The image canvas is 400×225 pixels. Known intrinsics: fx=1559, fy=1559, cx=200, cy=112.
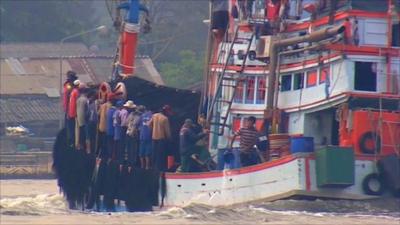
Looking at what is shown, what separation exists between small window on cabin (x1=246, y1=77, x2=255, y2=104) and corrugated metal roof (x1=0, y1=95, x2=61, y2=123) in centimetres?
3012

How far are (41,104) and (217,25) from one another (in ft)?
98.1

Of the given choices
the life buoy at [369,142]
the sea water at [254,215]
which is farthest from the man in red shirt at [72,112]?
the life buoy at [369,142]

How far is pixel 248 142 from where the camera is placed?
104 ft

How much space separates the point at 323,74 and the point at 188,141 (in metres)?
3.50

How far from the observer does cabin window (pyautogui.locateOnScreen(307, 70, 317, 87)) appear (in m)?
31.7

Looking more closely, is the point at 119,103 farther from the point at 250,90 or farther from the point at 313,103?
the point at 313,103

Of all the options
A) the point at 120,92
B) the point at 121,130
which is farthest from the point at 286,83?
the point at 120,92

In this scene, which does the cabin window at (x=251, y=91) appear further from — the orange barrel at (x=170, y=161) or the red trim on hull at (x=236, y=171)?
the red trim on hull at (x=236, y=171)

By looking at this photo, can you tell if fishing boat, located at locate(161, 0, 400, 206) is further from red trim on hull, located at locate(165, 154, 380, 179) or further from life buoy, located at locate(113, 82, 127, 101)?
life buoy, located at locate(113, 82, 127, 101)

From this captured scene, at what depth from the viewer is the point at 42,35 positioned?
77062 millimetres

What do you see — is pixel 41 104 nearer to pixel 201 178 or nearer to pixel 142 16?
pixel 142 16

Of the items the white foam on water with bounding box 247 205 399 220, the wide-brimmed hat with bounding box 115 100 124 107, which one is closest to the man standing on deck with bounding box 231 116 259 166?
the white foam on water with bounding box 247 205 399 220

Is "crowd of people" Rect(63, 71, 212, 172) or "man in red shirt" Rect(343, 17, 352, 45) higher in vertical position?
"man in red shirt" Rect(343, 17, 352, 45)

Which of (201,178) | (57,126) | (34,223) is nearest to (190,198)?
(201,178)
